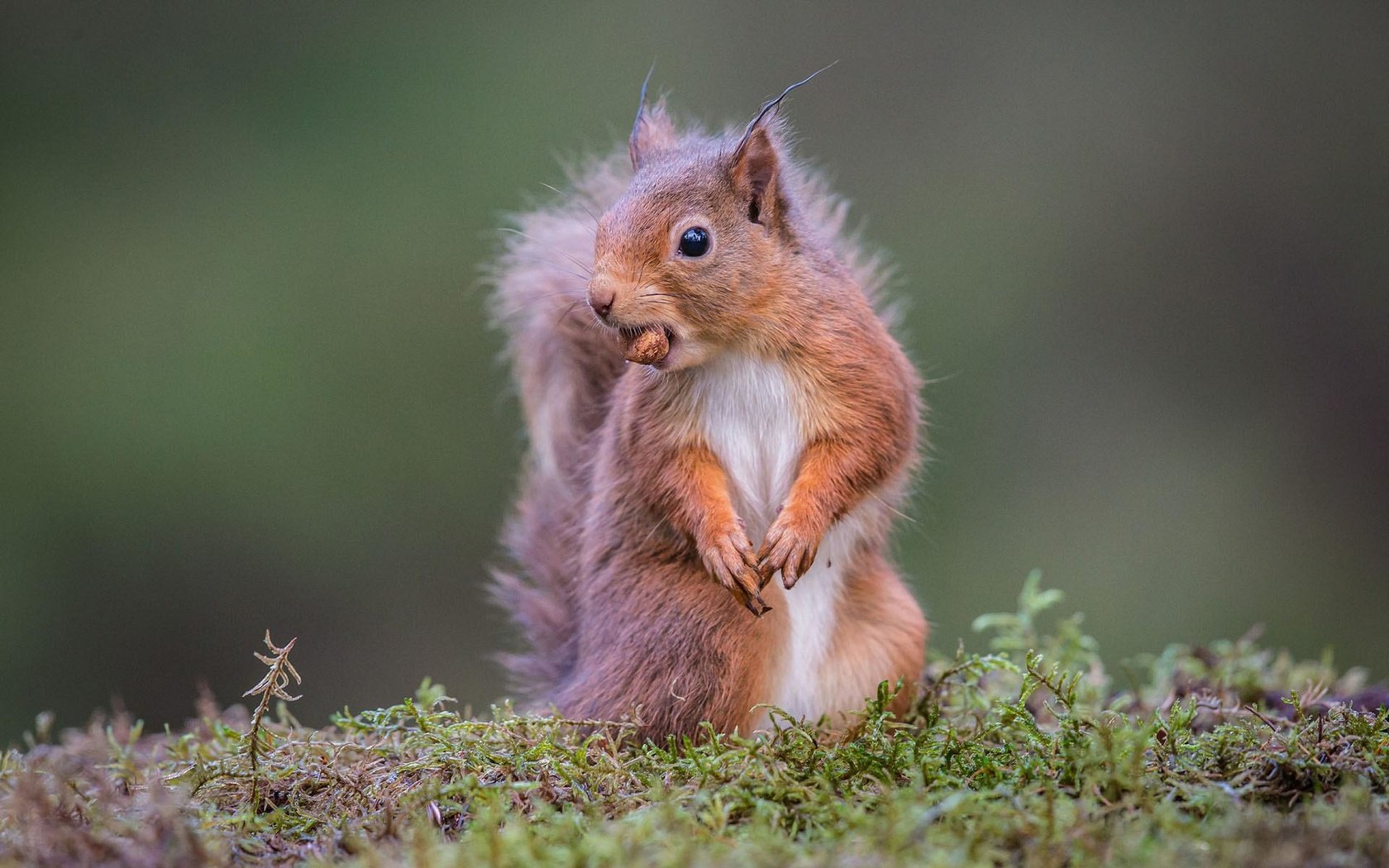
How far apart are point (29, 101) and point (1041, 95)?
4219 millimetres

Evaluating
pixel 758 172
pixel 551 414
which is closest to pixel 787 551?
pixel 758 172

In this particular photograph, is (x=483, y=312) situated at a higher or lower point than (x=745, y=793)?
higher

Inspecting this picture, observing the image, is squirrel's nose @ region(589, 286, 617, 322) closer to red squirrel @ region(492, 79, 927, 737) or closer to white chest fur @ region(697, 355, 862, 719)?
red squirrel @ region(492, 79, 927, 737)

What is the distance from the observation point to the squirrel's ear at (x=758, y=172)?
218 cm

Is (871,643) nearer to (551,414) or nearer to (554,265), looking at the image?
(551,414)

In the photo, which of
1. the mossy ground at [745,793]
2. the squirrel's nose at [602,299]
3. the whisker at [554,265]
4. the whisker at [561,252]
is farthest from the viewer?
the whisker at [554,265]

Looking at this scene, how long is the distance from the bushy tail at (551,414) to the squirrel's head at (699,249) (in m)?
0.42

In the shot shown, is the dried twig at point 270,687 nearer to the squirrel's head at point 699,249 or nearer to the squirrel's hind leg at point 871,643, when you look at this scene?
the squirrel's head at point 699,249

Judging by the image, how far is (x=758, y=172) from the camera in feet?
7.28

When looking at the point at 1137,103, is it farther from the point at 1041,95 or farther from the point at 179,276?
the point at 179,276

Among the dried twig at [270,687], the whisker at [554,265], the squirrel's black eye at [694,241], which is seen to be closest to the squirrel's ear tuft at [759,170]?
the squirrel's black eye at [694,241]

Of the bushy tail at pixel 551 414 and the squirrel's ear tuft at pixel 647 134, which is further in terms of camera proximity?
the bushy tail at pixel 551 414

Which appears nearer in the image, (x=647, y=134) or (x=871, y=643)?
(x=871, y=643)

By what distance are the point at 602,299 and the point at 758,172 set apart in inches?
16.2
